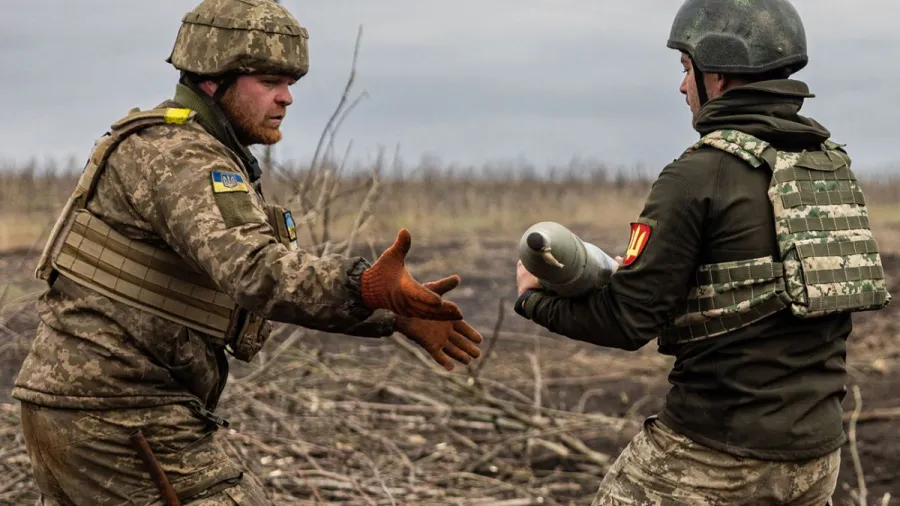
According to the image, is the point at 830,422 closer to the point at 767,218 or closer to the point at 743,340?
the point at 743,340

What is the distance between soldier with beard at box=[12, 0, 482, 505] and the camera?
350 cm

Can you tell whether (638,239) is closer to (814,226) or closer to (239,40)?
(814,226)

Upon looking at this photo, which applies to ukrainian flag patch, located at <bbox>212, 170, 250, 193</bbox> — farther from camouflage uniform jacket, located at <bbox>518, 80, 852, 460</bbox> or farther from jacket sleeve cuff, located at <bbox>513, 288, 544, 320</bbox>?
camouflage uniform jacket, located at <bbox>518, 80, 852, 460</bbox>

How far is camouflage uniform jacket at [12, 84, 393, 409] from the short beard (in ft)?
0.34

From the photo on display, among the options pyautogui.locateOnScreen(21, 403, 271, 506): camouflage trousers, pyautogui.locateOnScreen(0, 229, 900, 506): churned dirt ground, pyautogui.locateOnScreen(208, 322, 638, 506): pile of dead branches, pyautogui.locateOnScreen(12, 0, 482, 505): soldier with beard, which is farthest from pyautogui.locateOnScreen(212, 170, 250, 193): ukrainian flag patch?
pyautogui.locateOnScreen(208, 322, 638, 506): pile of dead branches

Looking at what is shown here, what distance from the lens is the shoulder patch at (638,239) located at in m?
3.58

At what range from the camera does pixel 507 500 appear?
6723 millimetres

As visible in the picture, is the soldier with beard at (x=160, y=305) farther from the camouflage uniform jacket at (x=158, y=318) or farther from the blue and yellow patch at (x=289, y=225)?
the blue and yellow patch at (x=289, y=225)

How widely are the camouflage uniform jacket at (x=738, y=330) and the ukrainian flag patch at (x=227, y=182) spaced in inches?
46.0

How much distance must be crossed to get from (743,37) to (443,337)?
1431mm

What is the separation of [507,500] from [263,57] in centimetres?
376

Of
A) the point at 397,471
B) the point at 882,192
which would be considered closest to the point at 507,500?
the point at 397,471

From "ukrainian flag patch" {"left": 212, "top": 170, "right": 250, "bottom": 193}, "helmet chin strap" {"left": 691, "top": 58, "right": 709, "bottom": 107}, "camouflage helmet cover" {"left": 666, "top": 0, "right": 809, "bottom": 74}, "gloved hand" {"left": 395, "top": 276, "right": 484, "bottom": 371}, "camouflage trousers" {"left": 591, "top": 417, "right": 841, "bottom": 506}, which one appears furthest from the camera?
"helmet chin strap" {"left": 691, "top": 58, "right": 709, "bottom": 107}

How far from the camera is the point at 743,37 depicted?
3.79 m
